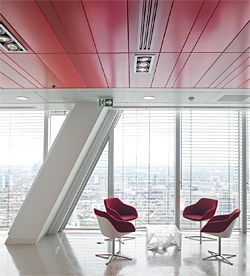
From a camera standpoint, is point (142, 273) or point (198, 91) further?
point (198, 91)

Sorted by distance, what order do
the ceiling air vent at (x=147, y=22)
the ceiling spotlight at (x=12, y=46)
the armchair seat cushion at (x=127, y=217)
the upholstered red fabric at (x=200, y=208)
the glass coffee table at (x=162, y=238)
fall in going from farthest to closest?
the upholstered red fabric at (x=200, y=208) < the armchair seat cushion at (x=127, y=217) < the glass coffee table at (x=162, y=238) < the ceiling spotlight at (x=12, y=46) < the ceiling air vent at (x=147, y=22)

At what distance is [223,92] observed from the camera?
6898 mm

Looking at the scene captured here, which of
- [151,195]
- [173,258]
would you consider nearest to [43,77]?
[173,258]

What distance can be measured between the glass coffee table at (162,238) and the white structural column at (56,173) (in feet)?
7.00

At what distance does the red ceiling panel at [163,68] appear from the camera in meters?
4.65

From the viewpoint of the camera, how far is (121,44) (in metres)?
4.18

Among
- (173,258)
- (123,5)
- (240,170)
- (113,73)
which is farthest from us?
(240,170)

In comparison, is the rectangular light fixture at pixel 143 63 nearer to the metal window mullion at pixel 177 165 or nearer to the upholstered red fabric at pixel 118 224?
the upholstered red fabric at pixel 118 224

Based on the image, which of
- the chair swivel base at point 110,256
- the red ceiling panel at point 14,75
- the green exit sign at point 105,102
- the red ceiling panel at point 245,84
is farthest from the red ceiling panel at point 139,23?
the chair swivel base at point 110,256

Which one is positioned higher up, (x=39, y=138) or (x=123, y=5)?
(x=123, y=5)

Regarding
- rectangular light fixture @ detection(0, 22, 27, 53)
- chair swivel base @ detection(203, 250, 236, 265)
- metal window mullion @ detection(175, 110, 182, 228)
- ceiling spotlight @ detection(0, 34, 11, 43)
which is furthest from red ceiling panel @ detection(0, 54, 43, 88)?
chair swivel base @ detection(203, 250, 236, 265)

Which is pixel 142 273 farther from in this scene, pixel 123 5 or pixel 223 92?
pixel 123 5

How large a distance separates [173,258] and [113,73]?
3591mm

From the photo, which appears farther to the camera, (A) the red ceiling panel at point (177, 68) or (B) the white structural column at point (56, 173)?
(B) the white structural column at point (56, 173)
